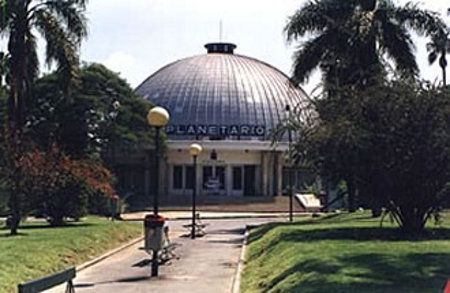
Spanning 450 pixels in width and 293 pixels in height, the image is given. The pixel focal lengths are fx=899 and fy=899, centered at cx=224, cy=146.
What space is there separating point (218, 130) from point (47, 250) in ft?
198

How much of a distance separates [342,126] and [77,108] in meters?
38.2

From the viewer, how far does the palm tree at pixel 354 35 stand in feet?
104

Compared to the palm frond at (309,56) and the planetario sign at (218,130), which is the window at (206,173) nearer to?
the planetario sign at (218,130)

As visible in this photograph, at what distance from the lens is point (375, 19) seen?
32.1 m

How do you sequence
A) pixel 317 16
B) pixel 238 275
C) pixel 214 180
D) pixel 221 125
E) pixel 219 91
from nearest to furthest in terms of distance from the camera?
pixel 238 275
pixel 317 16
pixel 214 180
pixel 221 125
pixel 219 91

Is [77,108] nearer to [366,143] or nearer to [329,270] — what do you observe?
[366,143]

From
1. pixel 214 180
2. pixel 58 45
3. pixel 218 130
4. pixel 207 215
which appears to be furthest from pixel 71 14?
pixel 218 130

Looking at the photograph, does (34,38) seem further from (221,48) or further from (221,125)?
(221,48)

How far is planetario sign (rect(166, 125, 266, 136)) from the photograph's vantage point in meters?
79.9

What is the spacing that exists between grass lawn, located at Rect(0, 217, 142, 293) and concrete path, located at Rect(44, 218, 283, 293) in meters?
0.65

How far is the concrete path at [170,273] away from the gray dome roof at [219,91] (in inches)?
2048

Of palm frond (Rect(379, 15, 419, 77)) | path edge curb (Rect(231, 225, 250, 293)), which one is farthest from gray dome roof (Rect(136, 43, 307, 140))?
path edge curb (Rect(231, 225, 250, 293))

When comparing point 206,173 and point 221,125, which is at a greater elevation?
point 221,125

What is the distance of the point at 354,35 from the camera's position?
31547 mm
